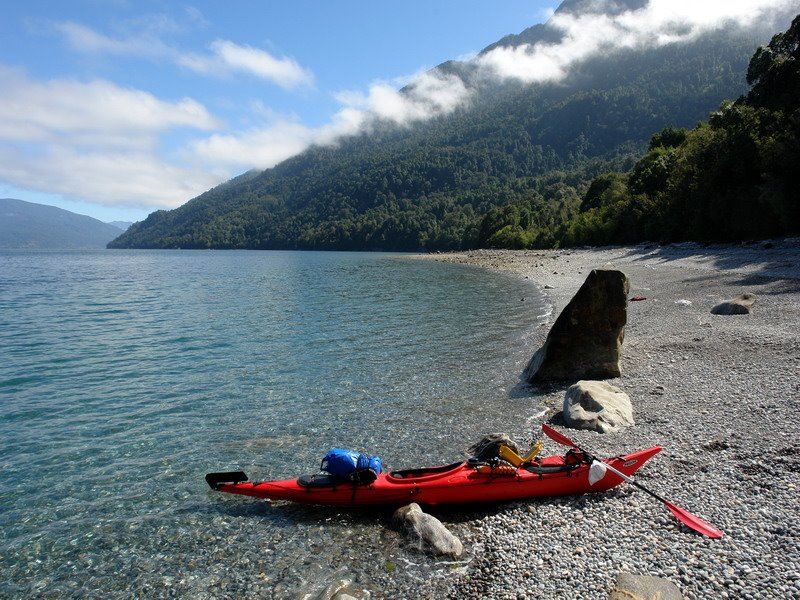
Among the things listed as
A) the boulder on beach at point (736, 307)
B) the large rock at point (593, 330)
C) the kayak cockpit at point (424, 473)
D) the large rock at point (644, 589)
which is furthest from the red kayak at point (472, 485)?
the boulder on beach at point (736, 307)

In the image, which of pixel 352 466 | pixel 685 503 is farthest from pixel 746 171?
pixel 352 466

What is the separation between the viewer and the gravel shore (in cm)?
583

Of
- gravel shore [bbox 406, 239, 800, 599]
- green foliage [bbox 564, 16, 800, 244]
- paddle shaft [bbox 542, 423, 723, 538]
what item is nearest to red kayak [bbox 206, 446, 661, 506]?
gravel shore [bbox 406, 239, 800, 599]

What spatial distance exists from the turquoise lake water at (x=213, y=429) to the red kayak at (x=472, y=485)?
395mm

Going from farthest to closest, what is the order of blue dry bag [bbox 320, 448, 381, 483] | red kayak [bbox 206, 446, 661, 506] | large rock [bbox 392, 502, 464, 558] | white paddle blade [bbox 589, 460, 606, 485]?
blue dry bag [bbox 320, 448, 381, 483] → red kayak [bbox 206, 446, 661, 506] → white paddle blade [bbox 589, 460, 606, 485] → large rock [bbox 392, 502, 464, 558]

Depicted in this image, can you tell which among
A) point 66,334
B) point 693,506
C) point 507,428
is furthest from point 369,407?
point 66,334

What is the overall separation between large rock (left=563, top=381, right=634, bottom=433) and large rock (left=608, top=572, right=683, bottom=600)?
497 centimetres

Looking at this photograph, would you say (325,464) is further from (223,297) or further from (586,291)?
(223,297)

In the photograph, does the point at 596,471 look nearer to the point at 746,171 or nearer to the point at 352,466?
the point at 352,466

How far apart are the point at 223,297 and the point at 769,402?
38491 millimetres

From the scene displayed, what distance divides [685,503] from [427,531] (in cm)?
386

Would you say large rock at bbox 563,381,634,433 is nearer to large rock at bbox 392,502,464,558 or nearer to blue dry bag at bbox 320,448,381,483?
large rock at bbox 392,502,464,558

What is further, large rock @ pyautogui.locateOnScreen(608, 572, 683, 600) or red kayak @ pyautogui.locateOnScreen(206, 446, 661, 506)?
red kayak @ pyautogui.locateOnScreen(206, 446, 661, 506)

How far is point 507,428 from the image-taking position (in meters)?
11.4
